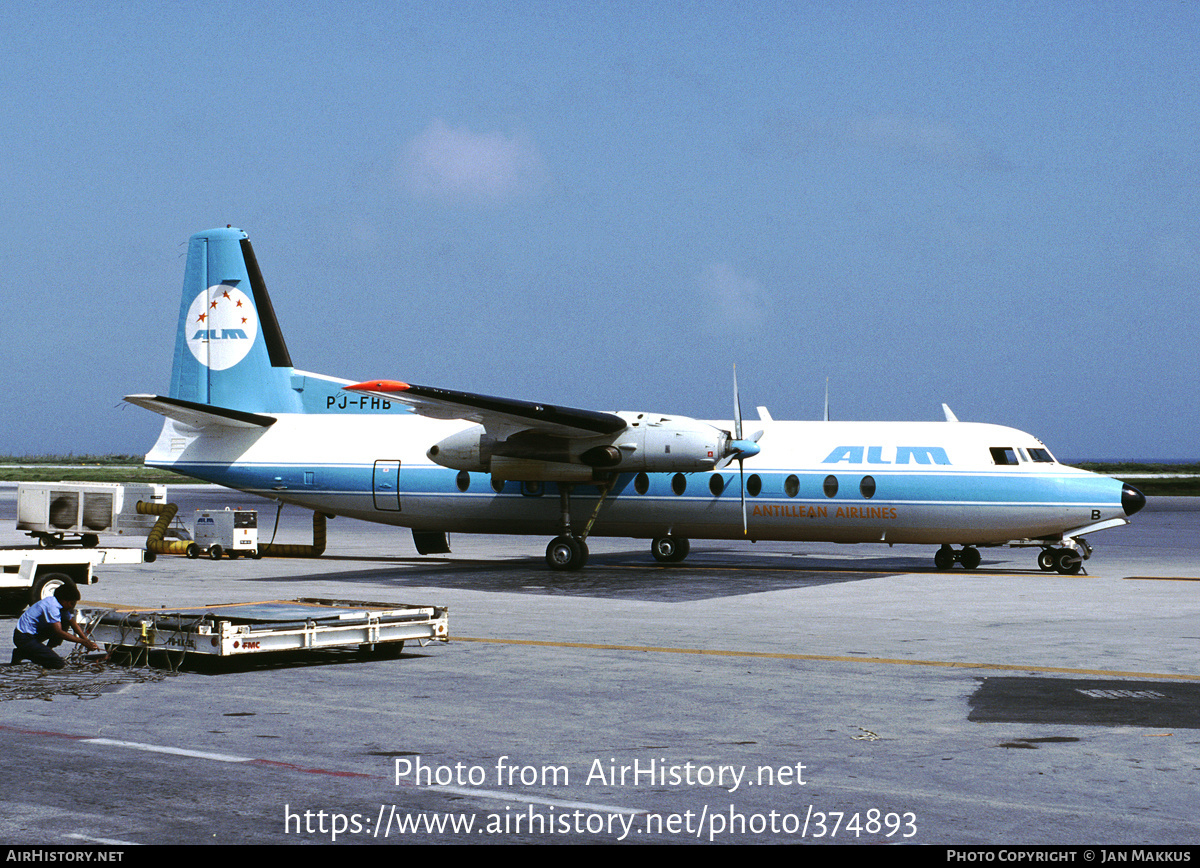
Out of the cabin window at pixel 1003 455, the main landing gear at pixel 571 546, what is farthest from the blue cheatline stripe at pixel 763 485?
the main landing gear at pixel 571 546

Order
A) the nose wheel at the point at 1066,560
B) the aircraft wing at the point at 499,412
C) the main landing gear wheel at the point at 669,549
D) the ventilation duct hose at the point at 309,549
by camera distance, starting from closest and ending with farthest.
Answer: the aircraft wing at the point at 499,412 → the nose wheel at the point at 1066,560 → the main landing gear wheel at the point at 669,549 → the ventilation duct hose at the point at 309,549

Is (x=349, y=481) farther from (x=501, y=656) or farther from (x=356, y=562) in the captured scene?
(x=501, y=656)

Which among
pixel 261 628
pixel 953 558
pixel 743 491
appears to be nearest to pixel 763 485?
pixel 743 491

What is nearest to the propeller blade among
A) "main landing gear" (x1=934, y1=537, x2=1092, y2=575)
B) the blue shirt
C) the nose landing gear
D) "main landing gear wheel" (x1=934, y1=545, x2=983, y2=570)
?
"main landing gear wheel" (x1=934, y1=545, x2=983, y2=570)

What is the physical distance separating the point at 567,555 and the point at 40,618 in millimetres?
14814

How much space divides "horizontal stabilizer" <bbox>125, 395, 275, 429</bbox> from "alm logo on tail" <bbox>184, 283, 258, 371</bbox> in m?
1.66

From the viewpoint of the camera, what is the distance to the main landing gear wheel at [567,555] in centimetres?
2712

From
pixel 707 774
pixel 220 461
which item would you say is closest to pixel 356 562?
pixel 220 461

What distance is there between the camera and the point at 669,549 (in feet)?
97.0

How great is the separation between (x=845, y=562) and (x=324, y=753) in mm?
22804

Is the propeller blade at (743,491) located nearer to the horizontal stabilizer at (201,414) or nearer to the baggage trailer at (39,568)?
the horizontal stabilizer at (201,414)

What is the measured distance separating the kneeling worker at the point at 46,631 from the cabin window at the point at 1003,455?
19.2 m

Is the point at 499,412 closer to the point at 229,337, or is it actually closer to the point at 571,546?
the point at 571,546

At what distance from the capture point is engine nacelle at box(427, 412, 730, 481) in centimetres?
2591
